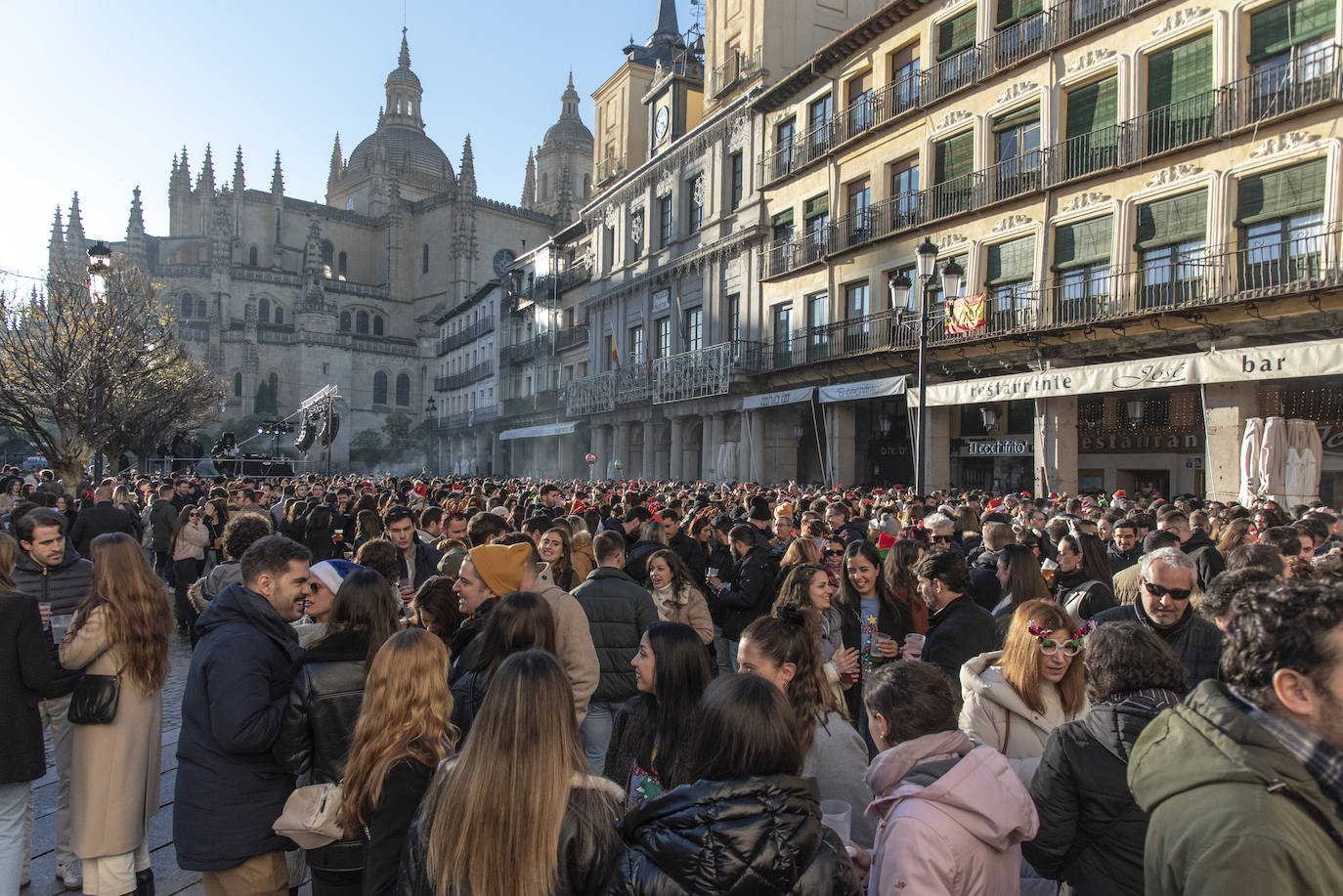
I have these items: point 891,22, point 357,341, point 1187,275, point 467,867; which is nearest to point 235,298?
point 357,341

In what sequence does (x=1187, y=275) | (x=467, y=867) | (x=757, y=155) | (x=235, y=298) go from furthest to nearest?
(x=235, y=298)
(x=757, y=155)
(x=1187, y=275)
(x=467, y=867)

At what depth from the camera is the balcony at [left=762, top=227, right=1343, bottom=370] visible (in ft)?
45.1

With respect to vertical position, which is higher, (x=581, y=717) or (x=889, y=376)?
(x=889, y=376)

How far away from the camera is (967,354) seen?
19.8 m

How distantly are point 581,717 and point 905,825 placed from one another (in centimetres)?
250

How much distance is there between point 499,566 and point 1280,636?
366 cm

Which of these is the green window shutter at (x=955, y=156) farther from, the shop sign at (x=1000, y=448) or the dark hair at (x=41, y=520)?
the dark hair at (x=41, y=520)

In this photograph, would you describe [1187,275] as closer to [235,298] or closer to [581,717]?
[581,717]

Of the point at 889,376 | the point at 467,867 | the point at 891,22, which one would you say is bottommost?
the point at 467,867

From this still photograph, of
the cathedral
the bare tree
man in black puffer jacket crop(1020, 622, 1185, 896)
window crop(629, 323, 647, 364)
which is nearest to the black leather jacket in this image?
man in black puffer jacket crop(1020, 622, 1185, 896)

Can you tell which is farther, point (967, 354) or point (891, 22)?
point (891, 22)

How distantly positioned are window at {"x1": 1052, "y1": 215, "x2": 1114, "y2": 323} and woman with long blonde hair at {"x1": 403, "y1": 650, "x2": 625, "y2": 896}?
17.3 metres

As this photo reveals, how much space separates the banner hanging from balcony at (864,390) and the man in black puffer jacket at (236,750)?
1907 centimetres

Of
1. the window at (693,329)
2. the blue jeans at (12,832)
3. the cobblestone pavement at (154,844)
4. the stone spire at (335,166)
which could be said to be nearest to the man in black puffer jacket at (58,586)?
the cobblestone pavement at (154,844)
